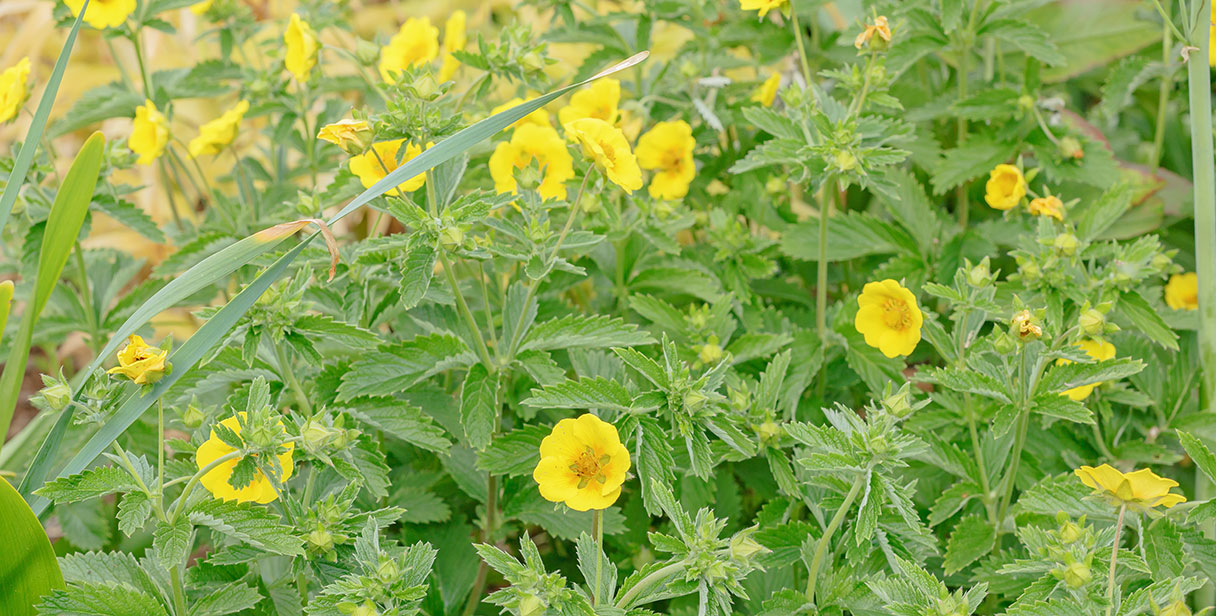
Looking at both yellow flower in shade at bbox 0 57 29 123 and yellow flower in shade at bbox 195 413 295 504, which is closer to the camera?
yellow flower in shade at bbox 195 413 295 504

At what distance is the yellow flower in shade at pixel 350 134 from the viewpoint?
Answer: 3.51 ft

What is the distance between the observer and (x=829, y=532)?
103 centimetres

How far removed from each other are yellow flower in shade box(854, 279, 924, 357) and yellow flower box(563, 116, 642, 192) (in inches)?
13.1

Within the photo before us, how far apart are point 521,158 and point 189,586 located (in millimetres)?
703

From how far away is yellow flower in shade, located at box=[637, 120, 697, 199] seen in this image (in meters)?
1.65

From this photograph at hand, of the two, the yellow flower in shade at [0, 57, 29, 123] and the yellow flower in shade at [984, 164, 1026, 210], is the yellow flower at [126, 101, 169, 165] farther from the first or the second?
the yellow flower in shade at [984, 164, 1026, 210]

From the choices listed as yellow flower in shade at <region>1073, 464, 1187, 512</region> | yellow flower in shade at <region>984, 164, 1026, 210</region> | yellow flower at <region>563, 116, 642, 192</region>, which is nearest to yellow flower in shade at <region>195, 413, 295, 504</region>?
yellow flower at <region>563, 116, 642, 192</region>

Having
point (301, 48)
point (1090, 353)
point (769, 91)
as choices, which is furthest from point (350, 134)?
point (1090, 353)

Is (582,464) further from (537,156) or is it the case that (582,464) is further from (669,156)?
(669,156)

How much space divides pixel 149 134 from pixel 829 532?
120 centimetres

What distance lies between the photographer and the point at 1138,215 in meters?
1.72

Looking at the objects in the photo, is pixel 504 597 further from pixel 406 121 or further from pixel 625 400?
pixel 406 121

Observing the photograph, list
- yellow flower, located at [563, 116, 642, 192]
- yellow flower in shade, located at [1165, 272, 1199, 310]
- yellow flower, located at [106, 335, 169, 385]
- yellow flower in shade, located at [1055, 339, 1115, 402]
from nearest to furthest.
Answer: yellow flower, located at [106, 335, 169, 385] → yellow flower, located at [563, 116, 642, 192] → yellow flower in shade, located at [1055, 339, 1115, 402] → yellow flower in shade, located at [1165, 272, 1199, 310]

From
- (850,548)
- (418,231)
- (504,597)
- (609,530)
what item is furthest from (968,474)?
(418,231)
